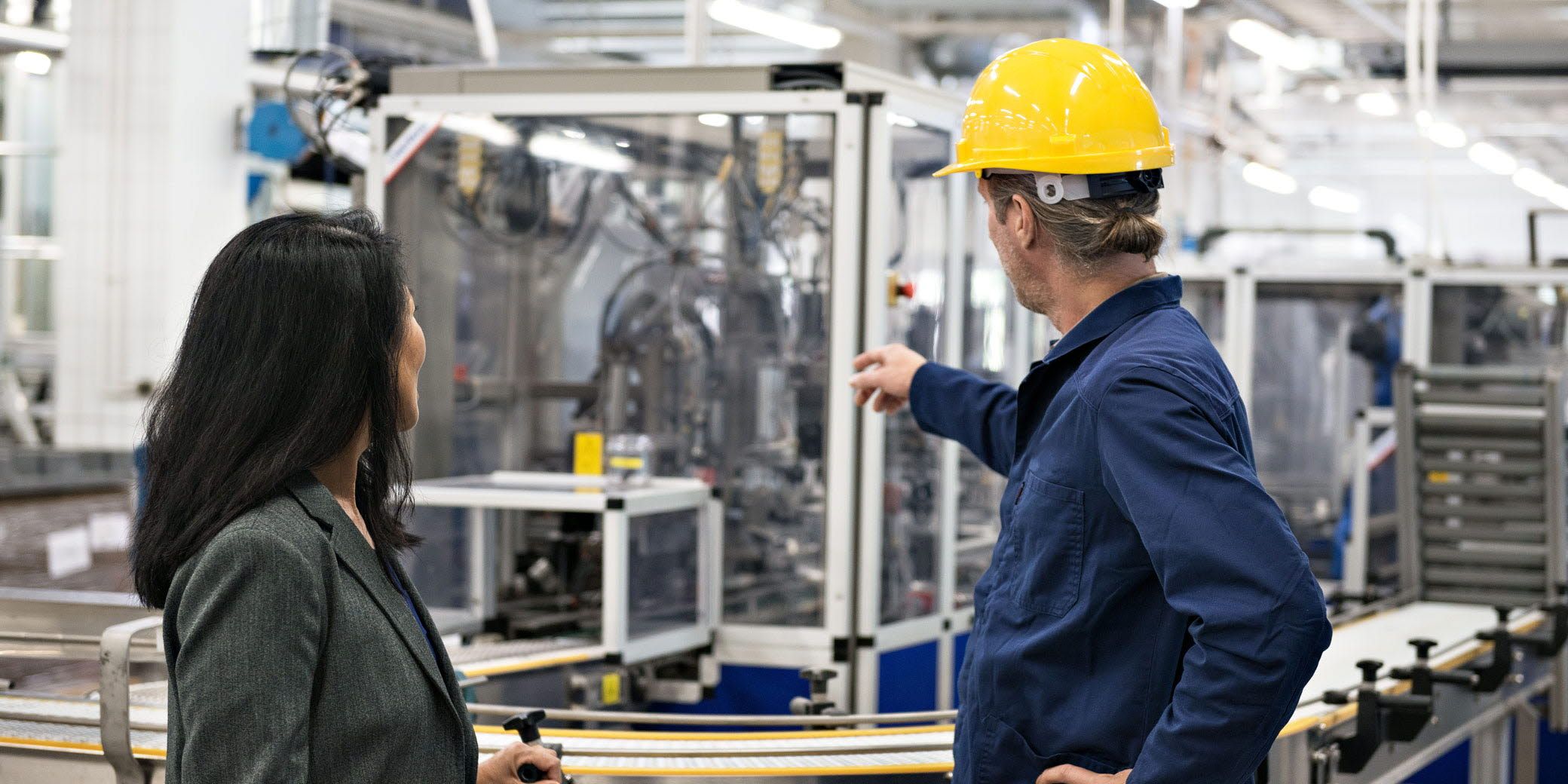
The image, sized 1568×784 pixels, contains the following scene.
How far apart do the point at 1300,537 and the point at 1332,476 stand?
0.35 m

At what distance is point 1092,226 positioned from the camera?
5.23 feet

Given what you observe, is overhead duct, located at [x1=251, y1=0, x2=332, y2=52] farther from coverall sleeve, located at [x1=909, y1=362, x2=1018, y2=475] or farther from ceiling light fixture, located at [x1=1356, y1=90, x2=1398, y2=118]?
ceiling light fixture, located at [x1=1356, y1=90, x2=1398, y2=118]

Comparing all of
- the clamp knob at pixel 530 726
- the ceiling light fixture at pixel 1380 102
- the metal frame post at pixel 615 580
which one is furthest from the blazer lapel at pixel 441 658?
the ceiling light fixture at pixel 1380 102

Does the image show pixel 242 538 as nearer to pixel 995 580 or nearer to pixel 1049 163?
pixel 995 580

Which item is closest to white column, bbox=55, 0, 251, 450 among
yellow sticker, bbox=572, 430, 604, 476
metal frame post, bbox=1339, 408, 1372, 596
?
yellow sticker, bbox=572, 430, 604, 476

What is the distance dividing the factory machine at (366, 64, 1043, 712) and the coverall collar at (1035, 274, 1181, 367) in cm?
187

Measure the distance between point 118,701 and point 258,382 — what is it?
1.14 metres

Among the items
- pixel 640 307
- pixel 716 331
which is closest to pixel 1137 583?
pixel 716 331

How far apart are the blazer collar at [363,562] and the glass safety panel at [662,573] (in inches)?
83.4

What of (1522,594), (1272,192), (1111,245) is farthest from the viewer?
(1272,192)

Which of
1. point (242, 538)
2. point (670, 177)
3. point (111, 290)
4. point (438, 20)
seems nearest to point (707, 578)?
point (670, 177)

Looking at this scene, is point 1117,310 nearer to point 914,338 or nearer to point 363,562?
point 363,562

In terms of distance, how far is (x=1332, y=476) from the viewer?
673 cm

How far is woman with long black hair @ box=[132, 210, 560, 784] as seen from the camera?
1.17 m
